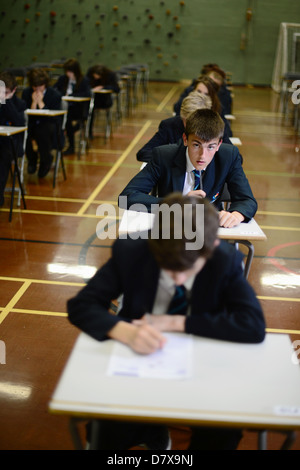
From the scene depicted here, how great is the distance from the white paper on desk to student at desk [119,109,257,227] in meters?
1.38

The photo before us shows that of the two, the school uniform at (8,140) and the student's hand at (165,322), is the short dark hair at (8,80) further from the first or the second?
the student's hand at (165,322)

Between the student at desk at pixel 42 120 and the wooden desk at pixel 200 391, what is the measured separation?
16.6 ft

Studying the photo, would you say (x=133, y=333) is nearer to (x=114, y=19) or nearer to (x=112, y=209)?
(x=112, y=209)

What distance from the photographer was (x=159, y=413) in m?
1.18

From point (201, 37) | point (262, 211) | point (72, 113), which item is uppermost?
point (201, 37)

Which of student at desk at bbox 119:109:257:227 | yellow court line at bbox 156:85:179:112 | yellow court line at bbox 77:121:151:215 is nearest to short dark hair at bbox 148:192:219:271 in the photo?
student at desk at bbox 119:109:257:227

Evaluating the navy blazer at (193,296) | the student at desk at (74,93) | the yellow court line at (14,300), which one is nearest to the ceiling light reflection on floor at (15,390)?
the yellow court line at (14,300)

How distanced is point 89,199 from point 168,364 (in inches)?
170

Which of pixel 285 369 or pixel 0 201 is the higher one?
pixel 285 369

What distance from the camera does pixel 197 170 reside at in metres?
2.86

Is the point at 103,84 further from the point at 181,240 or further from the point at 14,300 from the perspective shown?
the point at 181,240

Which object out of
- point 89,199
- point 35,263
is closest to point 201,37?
point 89,199

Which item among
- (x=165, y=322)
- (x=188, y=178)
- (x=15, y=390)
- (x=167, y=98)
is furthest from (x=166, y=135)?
(x=167, y=98)

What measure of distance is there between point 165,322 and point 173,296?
0.13m
